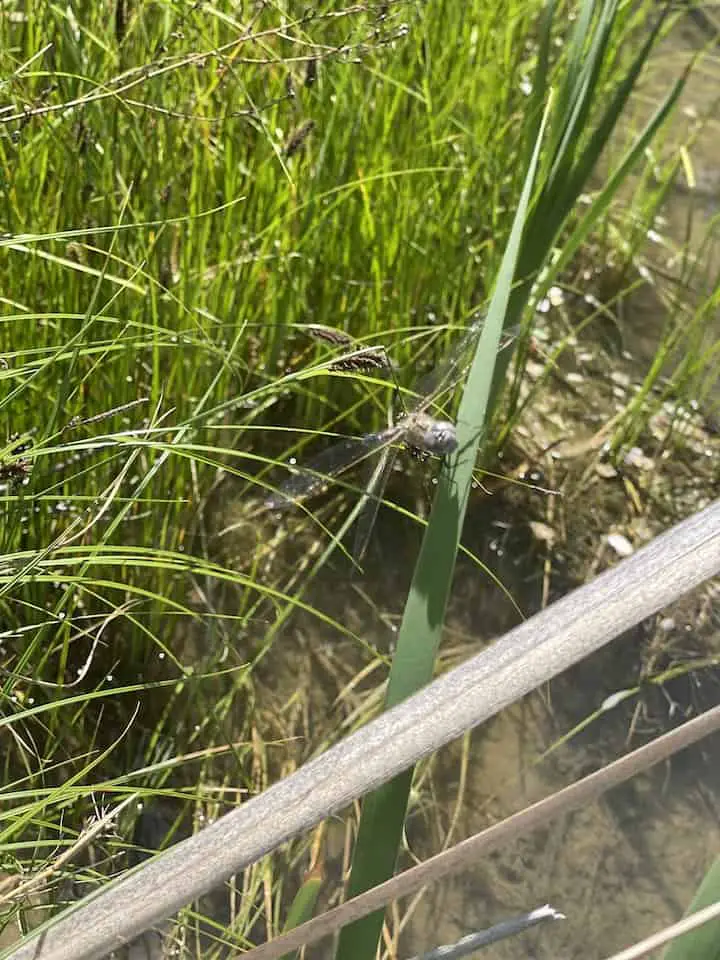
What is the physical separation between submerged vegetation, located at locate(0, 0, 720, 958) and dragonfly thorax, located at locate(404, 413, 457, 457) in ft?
0.16

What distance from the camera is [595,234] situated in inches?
97.6

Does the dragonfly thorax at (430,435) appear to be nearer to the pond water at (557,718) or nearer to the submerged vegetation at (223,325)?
the submerged vegetation at (223,325)

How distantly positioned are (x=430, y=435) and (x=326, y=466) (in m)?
0.20

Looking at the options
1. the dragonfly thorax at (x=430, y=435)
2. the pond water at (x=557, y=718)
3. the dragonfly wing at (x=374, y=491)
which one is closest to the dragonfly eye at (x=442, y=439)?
the dragonfly thorax at (x=430, y=435)

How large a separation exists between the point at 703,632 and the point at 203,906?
1048 millimetres

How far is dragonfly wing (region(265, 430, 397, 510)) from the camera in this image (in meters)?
1.14

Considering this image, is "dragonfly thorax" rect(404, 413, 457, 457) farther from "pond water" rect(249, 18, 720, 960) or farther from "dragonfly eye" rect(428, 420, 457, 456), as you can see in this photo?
"pond water" rect(249, 18, 720, 960)

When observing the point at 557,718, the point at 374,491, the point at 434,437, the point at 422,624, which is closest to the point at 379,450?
the point at 374,491


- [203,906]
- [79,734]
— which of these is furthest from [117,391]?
[203,906]

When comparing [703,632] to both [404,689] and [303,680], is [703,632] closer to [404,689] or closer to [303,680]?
[303,680]

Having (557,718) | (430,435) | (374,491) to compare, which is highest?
(430,435)

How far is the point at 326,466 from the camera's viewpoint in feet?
3.86

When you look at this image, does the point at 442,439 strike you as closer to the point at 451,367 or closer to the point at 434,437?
the point at 434,437

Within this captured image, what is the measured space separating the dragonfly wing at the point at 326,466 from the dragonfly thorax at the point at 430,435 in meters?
0.05
